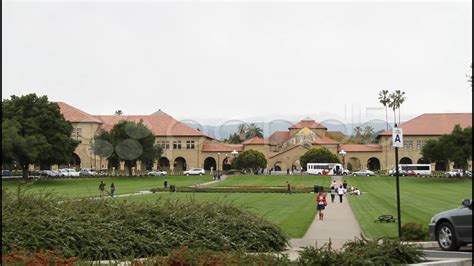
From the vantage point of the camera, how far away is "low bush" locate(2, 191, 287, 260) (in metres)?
15.3

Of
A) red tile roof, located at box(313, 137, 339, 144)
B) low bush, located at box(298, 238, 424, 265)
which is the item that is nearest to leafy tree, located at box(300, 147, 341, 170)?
red tile roof, located at box(313, 137, 339, 144)

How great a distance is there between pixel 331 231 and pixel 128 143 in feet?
269

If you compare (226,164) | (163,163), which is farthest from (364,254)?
(163,163)

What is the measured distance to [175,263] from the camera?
1157 cm

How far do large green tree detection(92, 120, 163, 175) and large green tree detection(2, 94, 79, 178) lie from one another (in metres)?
14.1

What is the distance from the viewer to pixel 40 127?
8800 cm

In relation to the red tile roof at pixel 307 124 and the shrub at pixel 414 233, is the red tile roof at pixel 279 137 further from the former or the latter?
the shrub at pixel 414 233

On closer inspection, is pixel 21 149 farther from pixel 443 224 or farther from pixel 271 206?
pixel 443 224

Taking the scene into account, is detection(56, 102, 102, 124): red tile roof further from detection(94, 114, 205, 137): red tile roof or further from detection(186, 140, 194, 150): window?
detection(186, 140, 194, 150): window

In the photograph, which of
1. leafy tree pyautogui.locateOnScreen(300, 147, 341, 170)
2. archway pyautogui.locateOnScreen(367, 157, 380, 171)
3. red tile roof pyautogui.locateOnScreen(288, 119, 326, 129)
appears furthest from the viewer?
red tile roof pyautogui.locateOnScreen(288, 119, 326, 129)

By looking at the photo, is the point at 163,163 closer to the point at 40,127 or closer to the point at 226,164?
the point at 226,164

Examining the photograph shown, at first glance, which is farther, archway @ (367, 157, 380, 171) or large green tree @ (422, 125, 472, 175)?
archway @ (367, 157, 380, 171)

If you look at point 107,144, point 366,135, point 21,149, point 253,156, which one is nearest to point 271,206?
point 21,149

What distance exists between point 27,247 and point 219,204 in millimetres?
6793
